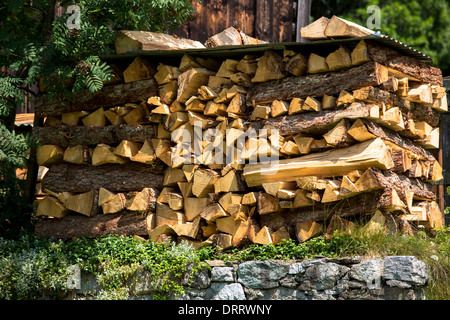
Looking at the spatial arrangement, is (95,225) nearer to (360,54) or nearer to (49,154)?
(49,154)

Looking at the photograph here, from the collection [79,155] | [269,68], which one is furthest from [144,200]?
[269,68]

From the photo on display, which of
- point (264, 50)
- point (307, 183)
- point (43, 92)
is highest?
point (264, 50)

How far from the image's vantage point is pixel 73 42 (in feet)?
19.2

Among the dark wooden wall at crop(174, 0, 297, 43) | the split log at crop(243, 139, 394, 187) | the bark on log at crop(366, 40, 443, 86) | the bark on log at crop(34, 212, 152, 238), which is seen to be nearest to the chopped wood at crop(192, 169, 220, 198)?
the split log at crop(243, 139, 394, 187)

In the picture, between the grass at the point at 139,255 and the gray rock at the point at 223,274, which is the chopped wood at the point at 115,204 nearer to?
the grass at the point at 139,255

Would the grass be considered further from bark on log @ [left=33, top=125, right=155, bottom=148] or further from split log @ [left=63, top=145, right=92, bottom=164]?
bark on log @ [left=33, top=125, right=155, bottom=148]

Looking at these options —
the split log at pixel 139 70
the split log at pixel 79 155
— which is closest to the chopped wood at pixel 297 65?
the split log at pixel 139 70

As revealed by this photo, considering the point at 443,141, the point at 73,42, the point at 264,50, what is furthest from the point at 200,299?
the point at 443,141

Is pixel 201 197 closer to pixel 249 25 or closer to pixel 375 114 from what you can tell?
pixel 375 114

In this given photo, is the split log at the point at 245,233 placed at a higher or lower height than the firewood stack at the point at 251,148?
lower

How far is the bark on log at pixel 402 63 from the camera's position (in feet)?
17.0

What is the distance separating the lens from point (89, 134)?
6.25m

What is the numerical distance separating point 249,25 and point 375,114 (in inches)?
149

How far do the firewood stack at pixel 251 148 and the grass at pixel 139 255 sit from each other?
7.1 inches
